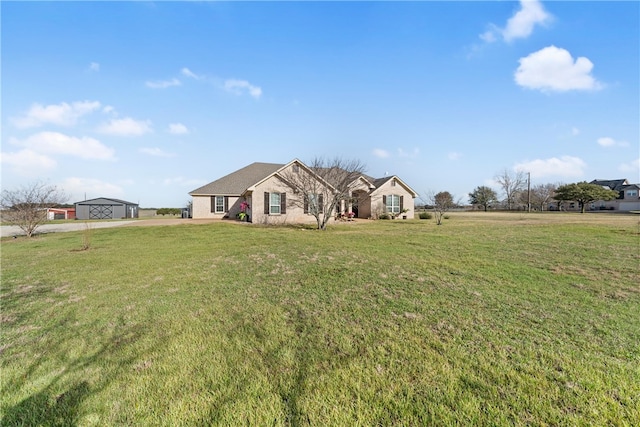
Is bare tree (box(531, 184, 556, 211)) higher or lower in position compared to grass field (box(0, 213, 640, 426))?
higher

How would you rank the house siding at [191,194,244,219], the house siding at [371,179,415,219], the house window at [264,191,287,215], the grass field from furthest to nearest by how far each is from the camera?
the house siding at [371,179,415,219] → the house siding at [191,194,244,219] → the house window at [264,191,287,215] → the grass field

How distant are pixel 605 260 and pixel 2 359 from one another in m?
12.8

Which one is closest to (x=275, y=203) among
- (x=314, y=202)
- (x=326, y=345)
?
(x=314, y=202)

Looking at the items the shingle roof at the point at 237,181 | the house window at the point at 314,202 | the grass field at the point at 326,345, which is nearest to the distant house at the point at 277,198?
the shingle roof at the point at 237,181

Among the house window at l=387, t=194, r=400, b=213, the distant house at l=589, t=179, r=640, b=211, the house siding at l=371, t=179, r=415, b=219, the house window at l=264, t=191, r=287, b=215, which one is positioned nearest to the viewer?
the house window at l=264, t=191, r=287, b=215

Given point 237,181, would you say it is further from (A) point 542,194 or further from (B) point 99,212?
(A) point 542,194

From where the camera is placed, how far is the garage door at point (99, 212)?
37062 millimetres

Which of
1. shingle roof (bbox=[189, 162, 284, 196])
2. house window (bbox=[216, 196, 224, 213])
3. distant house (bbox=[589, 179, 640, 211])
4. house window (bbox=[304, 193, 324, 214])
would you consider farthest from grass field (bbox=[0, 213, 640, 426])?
distant house (bbox=[589, 179, 640, 211])

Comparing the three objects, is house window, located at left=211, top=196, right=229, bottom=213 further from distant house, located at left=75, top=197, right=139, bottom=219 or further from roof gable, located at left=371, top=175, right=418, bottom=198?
distant house, located at left=75, top=197, right=139, bottom=219

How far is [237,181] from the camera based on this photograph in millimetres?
27000

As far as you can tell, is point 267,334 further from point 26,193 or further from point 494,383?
point 26,193

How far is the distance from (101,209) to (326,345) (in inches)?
1793

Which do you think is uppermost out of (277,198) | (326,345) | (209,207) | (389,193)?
(389,193)

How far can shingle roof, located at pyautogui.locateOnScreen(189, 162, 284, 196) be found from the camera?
25.6 metres
